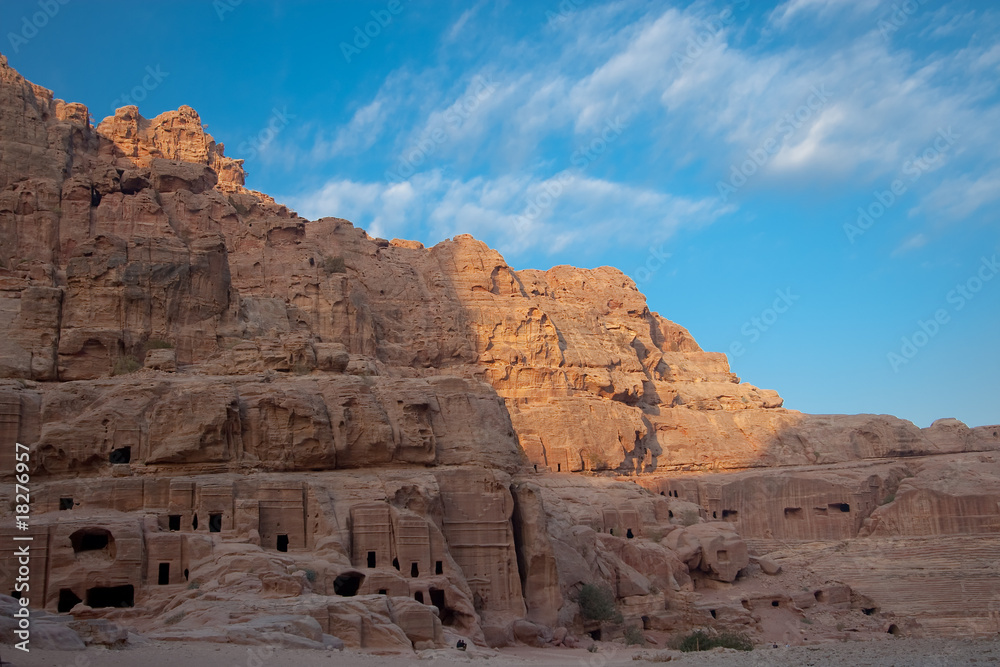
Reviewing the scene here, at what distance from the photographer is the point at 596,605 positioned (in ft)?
142

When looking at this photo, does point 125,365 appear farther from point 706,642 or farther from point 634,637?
point 706,642

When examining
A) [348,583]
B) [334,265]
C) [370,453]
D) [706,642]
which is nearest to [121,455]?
[370,453]

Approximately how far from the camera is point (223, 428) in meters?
38.4

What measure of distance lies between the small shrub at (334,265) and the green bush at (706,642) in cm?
3593

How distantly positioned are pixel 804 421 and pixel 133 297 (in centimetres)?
5283

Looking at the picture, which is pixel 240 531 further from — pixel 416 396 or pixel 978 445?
pixel 978 445

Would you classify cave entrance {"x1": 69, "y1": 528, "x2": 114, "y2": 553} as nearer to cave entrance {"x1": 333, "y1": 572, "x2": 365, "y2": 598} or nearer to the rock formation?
the rock formation

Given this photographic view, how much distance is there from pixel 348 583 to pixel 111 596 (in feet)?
25.0

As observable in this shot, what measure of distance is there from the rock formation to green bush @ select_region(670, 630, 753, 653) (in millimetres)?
3128

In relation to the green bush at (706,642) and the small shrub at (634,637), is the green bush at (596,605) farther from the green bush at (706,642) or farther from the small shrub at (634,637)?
the green bush at (706,642)

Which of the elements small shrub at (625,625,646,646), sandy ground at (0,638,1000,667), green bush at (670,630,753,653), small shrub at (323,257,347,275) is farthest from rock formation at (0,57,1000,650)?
green bush at (670,630,753,653)

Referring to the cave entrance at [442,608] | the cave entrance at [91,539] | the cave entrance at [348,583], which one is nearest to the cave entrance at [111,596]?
the cave entrance at [91,539]

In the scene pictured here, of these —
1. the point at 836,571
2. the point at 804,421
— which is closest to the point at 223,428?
the point at 836,571

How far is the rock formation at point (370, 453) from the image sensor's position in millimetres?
33094
